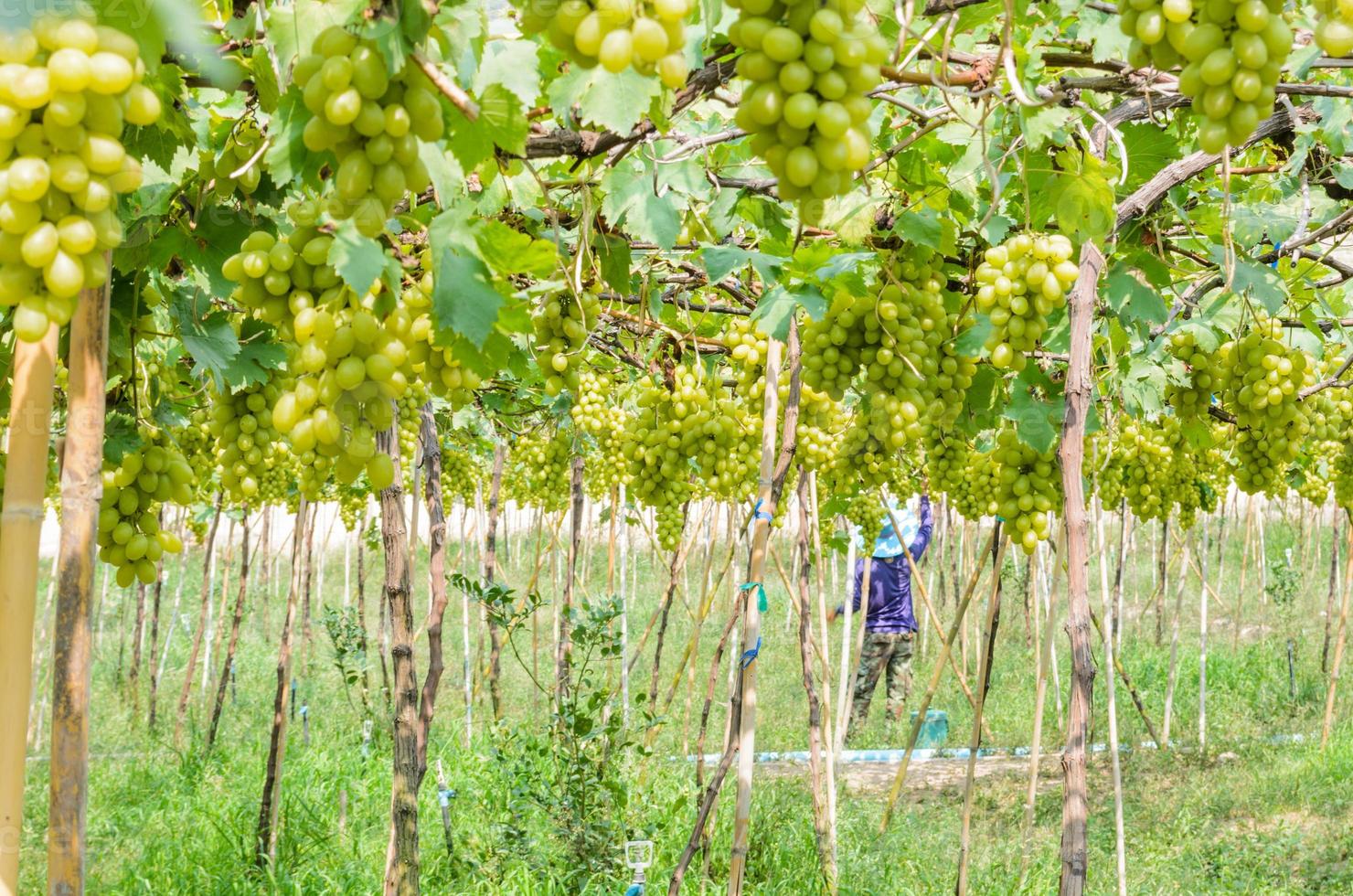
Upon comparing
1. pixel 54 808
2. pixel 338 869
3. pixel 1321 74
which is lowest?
pixel 338 869

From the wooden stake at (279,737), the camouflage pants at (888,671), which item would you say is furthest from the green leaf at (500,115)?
the camouflage pants at (888,671)

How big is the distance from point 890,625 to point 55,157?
23.9 feet

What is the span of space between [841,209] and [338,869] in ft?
11.0

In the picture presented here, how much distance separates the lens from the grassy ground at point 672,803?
3975mm

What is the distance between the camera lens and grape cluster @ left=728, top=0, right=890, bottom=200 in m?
0.71

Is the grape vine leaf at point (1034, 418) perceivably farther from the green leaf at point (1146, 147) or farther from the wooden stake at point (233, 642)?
the wooden stake at point (233, 642)

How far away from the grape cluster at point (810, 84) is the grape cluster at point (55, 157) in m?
0.41

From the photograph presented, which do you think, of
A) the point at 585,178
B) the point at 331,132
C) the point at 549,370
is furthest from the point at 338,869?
the point at 331,132

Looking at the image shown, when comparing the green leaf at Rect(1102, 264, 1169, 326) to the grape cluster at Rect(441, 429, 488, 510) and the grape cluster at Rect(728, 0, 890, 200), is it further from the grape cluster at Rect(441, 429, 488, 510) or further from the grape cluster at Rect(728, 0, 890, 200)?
the grape cluster at Rect(441, 429, 488, 510)

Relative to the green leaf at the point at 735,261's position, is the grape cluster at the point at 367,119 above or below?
below

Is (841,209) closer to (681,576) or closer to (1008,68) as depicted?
(1008,68)

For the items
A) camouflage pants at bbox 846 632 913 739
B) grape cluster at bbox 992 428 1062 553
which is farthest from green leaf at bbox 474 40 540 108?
camouflage pants at bbox 846 632 913 739

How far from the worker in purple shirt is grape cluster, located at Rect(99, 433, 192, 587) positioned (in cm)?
642

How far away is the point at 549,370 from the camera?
1.53 meters
